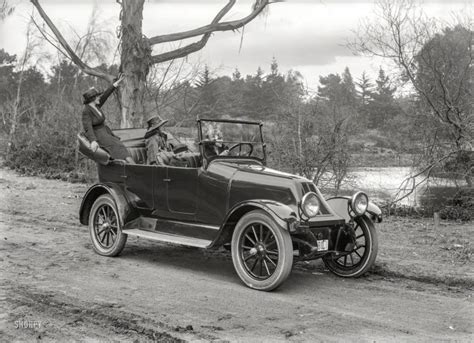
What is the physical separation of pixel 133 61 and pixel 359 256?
7.13 m

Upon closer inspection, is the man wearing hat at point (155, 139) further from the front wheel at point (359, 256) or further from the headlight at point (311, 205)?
the front wheel at point (359, 256)

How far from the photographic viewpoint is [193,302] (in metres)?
5.15

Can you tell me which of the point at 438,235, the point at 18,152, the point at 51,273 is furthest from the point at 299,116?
the point at 18,152

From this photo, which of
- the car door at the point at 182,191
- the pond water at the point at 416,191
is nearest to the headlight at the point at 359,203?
the car door at the point at 182,191

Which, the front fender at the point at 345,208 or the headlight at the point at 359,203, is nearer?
the headlight at the point at 359,203

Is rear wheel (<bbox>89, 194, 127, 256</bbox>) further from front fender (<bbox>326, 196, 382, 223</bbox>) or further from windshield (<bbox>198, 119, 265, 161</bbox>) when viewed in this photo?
front fender (<bbox>326, 196, 382, 223</bbox>)

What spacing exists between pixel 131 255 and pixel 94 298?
7.29 ft

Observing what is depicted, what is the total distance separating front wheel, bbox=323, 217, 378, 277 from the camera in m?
6.21

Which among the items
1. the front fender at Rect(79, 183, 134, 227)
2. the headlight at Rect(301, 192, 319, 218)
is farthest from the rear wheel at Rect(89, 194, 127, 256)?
the headlight at Rect(301, 192, 319, 218)

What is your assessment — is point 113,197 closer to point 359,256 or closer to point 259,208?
point 259,208

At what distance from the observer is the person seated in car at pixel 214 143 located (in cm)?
661

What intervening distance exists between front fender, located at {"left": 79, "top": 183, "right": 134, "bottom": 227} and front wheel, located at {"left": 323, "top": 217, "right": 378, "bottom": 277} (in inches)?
100

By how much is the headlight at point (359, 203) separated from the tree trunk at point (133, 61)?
6.65 m

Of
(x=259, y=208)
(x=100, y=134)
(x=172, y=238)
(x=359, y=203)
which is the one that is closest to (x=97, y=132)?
(x=100, y=134)
